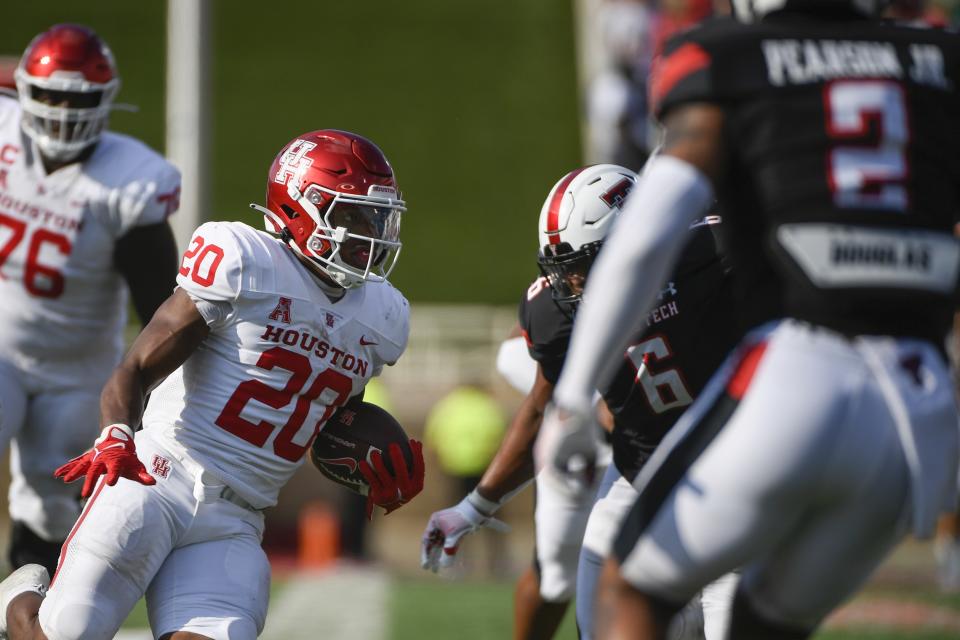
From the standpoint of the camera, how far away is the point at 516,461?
172 inches

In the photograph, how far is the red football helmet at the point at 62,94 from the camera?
456 cm

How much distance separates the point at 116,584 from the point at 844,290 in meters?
1.85

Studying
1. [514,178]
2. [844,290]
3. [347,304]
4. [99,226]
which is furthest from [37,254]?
[514,178]

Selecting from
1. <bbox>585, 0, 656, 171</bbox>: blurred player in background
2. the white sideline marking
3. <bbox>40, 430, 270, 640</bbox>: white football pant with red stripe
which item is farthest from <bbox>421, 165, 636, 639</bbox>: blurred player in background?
<bbox>585, 0, 656, 171</bbox>: blurred player in background

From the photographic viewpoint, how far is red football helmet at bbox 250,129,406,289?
3607 millimetres

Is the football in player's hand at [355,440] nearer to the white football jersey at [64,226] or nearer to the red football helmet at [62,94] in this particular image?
the white football jersey at [64,226]

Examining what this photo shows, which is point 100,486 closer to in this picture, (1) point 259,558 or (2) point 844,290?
(1) point 259,558

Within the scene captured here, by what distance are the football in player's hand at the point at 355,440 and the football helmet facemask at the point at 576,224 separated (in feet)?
2.00

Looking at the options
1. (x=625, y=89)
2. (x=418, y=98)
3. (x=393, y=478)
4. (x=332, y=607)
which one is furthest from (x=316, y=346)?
(x=418, y=98)

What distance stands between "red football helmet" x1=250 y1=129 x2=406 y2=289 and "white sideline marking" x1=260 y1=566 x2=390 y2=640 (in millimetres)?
3545

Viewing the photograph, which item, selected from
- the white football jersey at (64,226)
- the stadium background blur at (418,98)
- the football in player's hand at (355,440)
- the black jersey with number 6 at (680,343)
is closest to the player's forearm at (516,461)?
the black jersey with number 6 at (680,343)

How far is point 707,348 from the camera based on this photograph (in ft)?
12.5

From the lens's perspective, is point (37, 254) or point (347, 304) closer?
point (347, 304)

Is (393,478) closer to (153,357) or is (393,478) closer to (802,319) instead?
(153,357)
